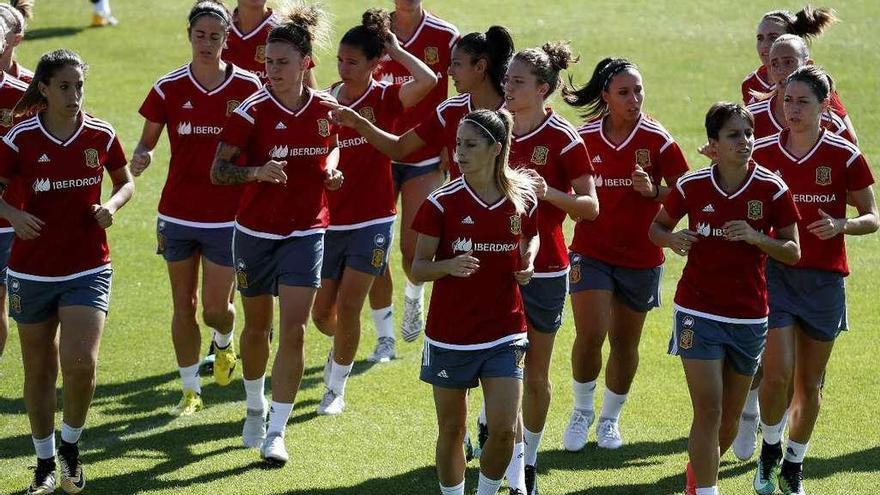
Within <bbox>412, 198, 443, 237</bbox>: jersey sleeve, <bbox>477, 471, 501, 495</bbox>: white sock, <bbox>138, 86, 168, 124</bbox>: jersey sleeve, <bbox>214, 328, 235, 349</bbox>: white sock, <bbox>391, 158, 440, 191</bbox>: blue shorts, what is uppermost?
<bbox>138, 86, 168, 124</bbox>: jersey sleeve

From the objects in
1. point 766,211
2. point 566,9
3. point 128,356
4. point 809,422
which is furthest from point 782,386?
point 566,9

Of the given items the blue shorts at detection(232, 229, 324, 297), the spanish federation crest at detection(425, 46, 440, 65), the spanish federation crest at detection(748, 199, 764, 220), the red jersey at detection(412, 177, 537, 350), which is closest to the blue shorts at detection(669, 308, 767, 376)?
the spanish federation crest at detection(748, 199, 764, 220)

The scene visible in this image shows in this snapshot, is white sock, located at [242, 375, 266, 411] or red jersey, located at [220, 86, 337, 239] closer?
Answer: red jersey, located at [220, 86, 337, 239]

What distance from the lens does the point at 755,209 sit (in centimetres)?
757

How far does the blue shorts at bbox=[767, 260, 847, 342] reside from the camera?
8.23 m

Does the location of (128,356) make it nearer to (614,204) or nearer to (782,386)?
(614,204)

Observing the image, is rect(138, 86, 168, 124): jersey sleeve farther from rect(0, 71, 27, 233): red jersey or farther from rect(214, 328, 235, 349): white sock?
rect(214, 328, 235, 349): white sock

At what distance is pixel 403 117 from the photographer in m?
11.2

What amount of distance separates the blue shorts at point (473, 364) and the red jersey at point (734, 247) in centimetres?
105

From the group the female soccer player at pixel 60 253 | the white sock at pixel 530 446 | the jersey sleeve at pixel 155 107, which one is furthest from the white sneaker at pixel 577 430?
the jersey sleeve at pixel 155 107

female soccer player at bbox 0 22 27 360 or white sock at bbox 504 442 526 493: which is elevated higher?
female soccer player at bbox 0 22 27 360

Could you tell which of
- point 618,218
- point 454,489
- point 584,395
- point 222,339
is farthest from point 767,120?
point 222,339

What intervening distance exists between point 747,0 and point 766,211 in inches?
711

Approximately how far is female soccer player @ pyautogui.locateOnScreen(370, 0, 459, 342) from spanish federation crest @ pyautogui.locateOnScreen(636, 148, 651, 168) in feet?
8.02
